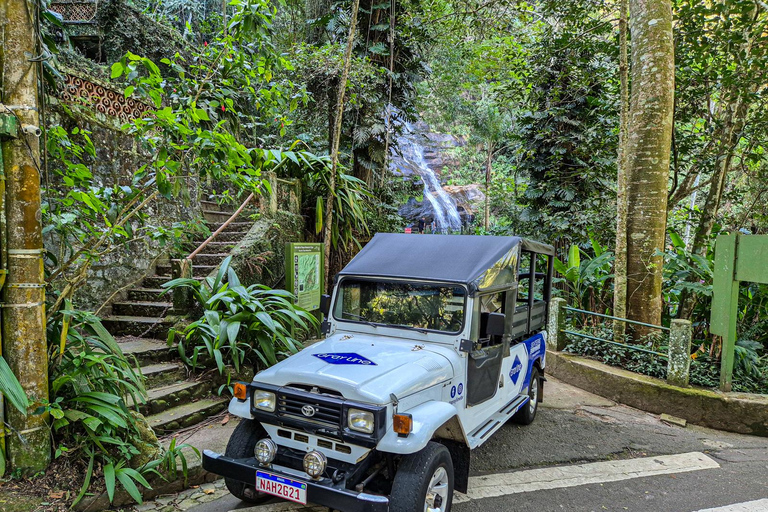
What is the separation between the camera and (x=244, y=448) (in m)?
3.05

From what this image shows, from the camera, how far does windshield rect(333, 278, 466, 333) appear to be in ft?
11.6

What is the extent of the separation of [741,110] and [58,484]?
9040mm

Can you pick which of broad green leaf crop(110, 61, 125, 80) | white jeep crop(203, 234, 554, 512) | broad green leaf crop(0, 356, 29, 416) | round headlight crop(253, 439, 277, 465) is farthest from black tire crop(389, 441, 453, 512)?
broad green leaf crop(110, 61, 125, 80)

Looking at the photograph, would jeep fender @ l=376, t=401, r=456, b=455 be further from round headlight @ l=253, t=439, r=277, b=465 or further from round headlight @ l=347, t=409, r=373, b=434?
round headlight @ l=253, t=439, r=277, b=465

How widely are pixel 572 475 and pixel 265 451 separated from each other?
2670 millimetres

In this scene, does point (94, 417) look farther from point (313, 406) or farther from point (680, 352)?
point (680, 352)

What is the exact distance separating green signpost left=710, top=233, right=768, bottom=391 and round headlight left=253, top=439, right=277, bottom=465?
199 inches

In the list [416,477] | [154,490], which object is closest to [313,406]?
[416,477]

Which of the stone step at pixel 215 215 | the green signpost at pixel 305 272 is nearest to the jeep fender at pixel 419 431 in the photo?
the green signpost at pixel 305 272

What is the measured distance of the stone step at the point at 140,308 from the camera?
6.17 metres

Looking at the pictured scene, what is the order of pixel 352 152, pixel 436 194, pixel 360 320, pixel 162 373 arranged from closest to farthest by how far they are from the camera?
pixel 360 320, pixel 162 373, pixel 352 152, pixel 436 194

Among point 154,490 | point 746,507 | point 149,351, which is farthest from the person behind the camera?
point 149,351

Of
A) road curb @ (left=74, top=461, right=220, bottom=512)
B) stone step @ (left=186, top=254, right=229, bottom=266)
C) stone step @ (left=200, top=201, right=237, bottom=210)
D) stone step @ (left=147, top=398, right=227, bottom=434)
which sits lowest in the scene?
road curb @ (left=74, top=461, right=220, bottom=512)

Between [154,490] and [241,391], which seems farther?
[154,490]
